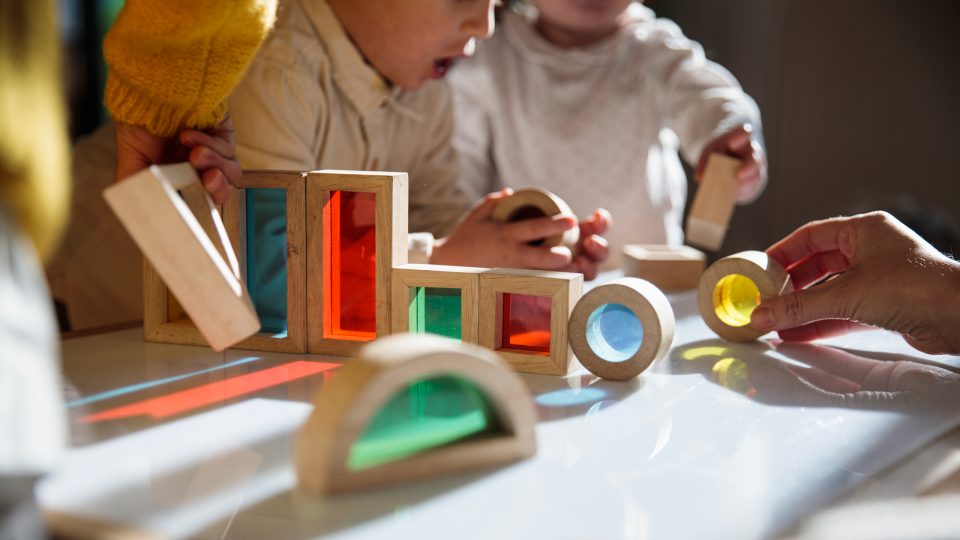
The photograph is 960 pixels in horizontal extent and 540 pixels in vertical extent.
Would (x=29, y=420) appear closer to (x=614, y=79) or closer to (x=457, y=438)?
(x=457, y=438)

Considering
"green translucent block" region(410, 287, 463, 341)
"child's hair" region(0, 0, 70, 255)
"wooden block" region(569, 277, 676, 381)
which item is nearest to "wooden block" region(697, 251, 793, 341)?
"wooden block" region(569, 277, 676, 381)

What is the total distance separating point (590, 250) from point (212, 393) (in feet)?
1.81

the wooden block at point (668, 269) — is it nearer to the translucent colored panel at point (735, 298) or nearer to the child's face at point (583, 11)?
the translucent colored panel at point (735, 298)

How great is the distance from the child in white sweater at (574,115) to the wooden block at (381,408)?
3.78 feet

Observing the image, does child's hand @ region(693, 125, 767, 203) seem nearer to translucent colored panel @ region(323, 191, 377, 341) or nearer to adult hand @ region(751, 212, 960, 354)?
adult hand @ region(751, 212, 960, 354)

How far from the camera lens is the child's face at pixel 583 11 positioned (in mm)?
1649

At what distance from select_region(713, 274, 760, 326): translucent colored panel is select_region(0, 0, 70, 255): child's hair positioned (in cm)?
65

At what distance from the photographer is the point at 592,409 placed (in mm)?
678

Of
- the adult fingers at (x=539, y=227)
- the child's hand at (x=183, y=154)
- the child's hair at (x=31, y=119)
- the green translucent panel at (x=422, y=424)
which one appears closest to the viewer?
the child's hair at (x=31, y=119)

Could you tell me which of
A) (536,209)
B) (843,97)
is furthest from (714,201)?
(843,97)

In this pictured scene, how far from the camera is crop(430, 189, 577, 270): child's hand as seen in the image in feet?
3.46

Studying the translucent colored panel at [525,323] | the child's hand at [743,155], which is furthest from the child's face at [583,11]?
the translucent colored panel at [525,323]

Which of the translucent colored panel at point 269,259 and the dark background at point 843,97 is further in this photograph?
the dark background at point 843,97

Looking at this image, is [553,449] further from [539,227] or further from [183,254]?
[539,227]
